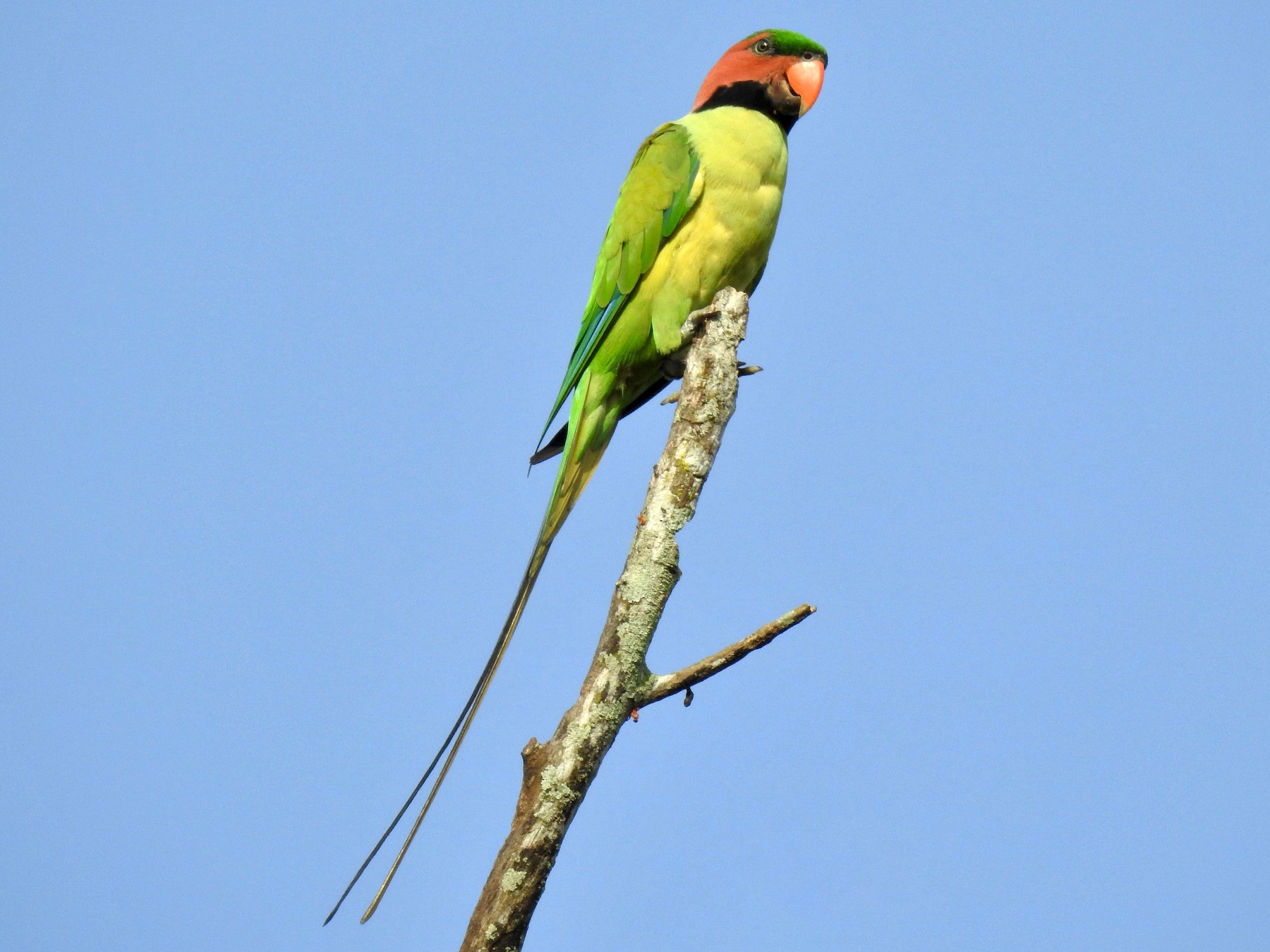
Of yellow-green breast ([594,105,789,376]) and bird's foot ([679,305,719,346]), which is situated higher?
yellow-green breast ([594,105,789,376])

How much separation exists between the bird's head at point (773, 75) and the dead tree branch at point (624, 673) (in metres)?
2.02

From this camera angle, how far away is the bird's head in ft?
16.8

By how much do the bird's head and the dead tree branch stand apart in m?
2.02

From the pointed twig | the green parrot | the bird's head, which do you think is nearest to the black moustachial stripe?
the bird's head

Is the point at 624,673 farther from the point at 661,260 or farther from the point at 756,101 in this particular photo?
the point at 756,101

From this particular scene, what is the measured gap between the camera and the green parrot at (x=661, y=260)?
15.0ft

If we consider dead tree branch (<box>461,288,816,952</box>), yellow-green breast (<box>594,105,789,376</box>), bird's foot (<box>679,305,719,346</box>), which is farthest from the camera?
yellow-green breast (<box>594,105,789,376</box>)

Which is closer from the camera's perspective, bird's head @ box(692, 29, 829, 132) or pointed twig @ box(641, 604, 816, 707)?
pointed twig @ box(641, 604, 816, 707)

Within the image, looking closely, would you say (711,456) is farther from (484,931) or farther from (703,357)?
(484,931)

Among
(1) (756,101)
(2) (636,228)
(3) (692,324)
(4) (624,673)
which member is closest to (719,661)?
(4) (624,673)

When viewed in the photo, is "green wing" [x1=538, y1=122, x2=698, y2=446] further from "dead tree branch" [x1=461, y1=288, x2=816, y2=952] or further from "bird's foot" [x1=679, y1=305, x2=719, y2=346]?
"dead tree branch" [x1=461, y1=288, x2=816, y2=952]

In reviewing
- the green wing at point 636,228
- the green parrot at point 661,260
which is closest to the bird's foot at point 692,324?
the green parrot at point 661,260

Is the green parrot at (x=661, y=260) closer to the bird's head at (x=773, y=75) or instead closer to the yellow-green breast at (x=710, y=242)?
the yellow-green breast at (x=710, y=242)

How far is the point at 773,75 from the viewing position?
17.0ft
